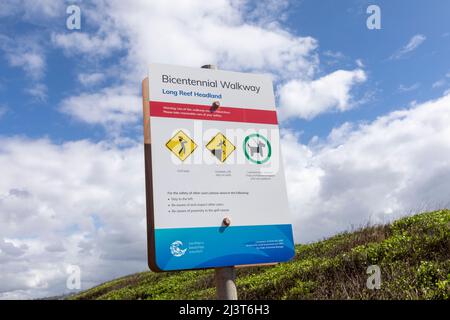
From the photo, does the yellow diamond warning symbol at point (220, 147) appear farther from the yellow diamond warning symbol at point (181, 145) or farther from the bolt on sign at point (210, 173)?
the yellow diamond warning symbol at point (181, 145)

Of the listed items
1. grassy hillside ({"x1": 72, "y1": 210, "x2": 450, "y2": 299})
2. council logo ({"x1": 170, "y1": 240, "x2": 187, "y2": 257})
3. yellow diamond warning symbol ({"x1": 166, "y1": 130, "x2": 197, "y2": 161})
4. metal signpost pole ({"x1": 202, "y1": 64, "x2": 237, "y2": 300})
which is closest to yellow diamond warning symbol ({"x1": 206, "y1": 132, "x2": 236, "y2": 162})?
yellow diamond warning symbol ({"x1": 166, "y1": 130, "x2": 197, "y2": 161})

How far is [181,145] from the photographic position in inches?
243

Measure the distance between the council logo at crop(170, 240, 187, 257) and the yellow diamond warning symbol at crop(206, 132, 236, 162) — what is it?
1.32 metres

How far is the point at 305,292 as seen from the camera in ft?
32.4

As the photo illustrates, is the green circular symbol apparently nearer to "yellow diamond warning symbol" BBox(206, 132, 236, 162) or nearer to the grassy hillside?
"yellow diamond warning symbol" BBox(206, 132, 236, 162)

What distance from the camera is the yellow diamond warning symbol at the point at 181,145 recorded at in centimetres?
612

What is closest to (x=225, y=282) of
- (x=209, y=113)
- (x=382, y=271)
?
(x=209, y=113)

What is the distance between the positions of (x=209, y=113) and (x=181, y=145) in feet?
2.29

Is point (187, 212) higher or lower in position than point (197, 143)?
lower

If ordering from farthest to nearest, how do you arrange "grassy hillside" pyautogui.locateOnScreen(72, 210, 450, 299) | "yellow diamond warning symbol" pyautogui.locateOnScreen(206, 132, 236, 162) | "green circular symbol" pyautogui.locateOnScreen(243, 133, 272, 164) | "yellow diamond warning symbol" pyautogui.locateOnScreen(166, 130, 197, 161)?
"grassy hillside" pyautogui.locateOnScreen(72, 210, 450, 299) < "green circular symbol" pyautogui.locateOnScreen(243, 133, 272, 164) < "yellow diamond warning symbol" pyautogui.locateOnScreen(206, 132, 236, 162) < "yellow diamond warning symbol" pyautogui.locateOnScreen(166, 130, 197, 161)

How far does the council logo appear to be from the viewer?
19.0 ft
